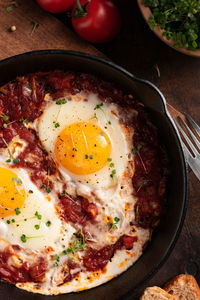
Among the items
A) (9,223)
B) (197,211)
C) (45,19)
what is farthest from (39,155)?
(197,211)

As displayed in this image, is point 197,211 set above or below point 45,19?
below

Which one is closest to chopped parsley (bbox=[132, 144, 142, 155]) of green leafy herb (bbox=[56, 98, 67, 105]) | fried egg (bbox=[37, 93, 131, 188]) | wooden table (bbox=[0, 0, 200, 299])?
fried egg (bbox=[37, 93, 131, 188])

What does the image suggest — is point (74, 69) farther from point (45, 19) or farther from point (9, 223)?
point (9, 223)

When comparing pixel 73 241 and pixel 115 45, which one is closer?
pixel 73 241

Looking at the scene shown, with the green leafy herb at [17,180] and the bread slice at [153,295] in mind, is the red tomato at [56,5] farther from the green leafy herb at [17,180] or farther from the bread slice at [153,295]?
the bread slice at [153,295]

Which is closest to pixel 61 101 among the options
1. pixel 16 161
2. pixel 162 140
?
pixel 16 161

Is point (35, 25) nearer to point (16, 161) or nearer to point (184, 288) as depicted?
point (16, 161)

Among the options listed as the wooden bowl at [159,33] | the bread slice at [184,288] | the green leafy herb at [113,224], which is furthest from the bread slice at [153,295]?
the wooden bowl at [159,33]
